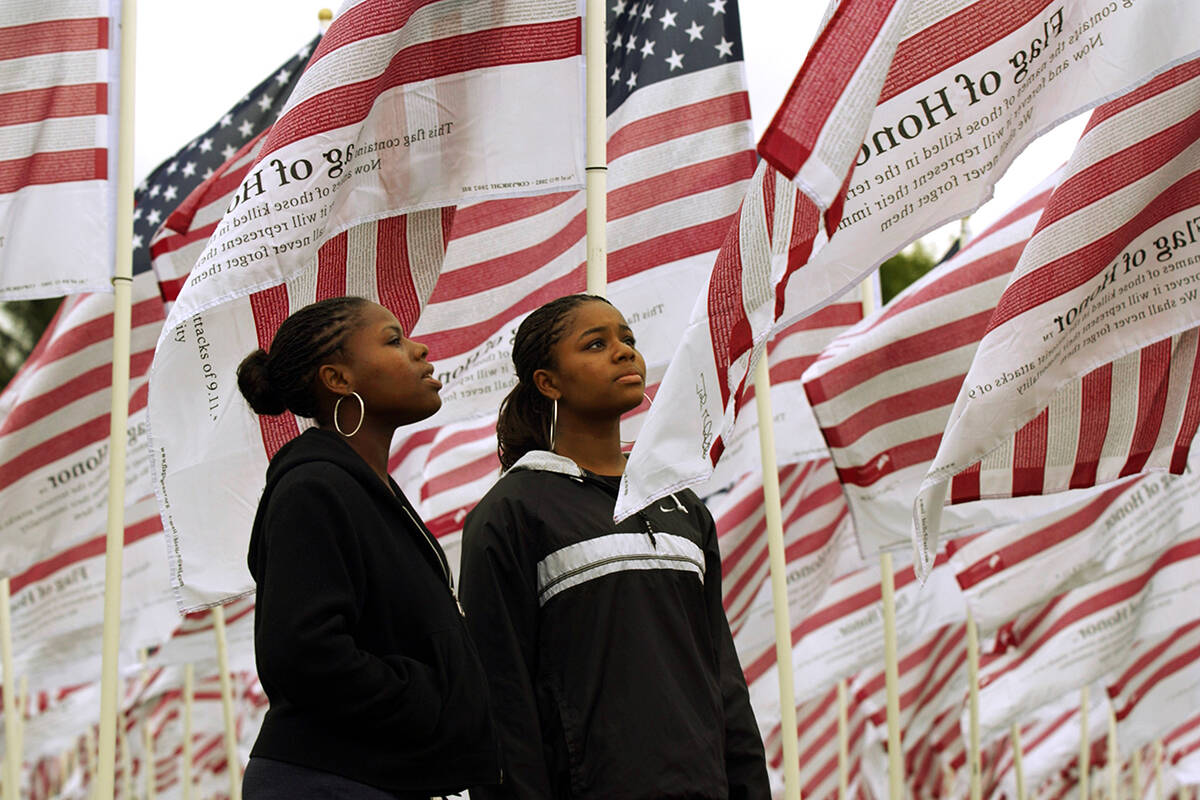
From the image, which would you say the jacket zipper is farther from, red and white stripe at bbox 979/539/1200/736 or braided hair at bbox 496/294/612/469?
red and white stripe at bbox 979/539/1200/736

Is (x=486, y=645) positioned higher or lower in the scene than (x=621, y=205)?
lower

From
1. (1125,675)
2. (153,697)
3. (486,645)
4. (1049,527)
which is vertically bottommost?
(153,697)

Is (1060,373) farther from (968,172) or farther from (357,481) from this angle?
(357,481)

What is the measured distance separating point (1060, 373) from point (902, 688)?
389 inches

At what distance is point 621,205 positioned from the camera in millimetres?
6902

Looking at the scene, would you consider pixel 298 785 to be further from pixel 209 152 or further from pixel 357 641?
pixel 209 152

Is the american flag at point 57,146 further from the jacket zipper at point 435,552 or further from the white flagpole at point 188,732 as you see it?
the white flagpole at point 188,732

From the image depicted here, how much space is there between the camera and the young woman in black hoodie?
309 cm

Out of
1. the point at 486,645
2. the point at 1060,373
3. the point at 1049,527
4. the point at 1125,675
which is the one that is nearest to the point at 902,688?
the point at 1125,675

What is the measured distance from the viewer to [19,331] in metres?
40.9

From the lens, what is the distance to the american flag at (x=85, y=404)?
8234 millimetres

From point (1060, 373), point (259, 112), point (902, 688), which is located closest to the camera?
point (1060, 373)

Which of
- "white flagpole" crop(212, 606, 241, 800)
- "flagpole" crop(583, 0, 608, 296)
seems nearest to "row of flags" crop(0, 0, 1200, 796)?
"flagpole" crop(583, 0, 608, 296)

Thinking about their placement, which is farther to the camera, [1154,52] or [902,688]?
[902,688]
